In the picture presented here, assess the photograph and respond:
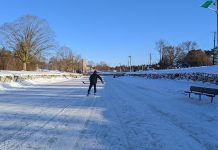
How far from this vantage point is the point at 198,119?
12.4 metres

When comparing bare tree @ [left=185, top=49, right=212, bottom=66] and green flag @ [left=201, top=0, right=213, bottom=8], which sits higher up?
green flag @ [left=201, top=0, right=213, bottom=8]

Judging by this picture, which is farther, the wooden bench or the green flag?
the green flag

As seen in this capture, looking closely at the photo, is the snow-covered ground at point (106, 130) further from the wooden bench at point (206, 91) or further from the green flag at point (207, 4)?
the green flag at point (207, 4)

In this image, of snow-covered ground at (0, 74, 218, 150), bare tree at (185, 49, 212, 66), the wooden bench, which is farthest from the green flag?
bare tree at (185, 49, 212, 66)

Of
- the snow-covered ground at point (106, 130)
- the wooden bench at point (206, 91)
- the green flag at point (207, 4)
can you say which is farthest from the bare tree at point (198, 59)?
the snow-covered ground at point (106, 130)

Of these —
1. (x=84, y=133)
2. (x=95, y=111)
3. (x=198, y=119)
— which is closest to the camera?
(x=84, y=133)

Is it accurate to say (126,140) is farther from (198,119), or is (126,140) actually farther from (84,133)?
(198,119)

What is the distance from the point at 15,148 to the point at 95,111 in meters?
6.91

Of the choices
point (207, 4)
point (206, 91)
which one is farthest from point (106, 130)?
point (207, 4)

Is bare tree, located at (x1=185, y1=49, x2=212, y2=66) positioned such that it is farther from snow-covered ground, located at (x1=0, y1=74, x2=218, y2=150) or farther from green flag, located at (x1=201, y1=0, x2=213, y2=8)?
snow-covered ground, located at (x1=0, y1=74, x2=218, y2=150)

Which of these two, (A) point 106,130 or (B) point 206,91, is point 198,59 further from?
(A) point 106,130

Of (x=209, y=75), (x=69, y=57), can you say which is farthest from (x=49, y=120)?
(x=69, y=57)

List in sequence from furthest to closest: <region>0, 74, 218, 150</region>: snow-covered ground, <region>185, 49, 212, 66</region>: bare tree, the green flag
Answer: <region>185, 49, 212, 66</region>: bare tree
the green flag
<region>0, 74, 218, 150</region>: snow-covered ground

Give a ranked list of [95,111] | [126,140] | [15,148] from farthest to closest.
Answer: [95,111], [126,140], [15,148]
